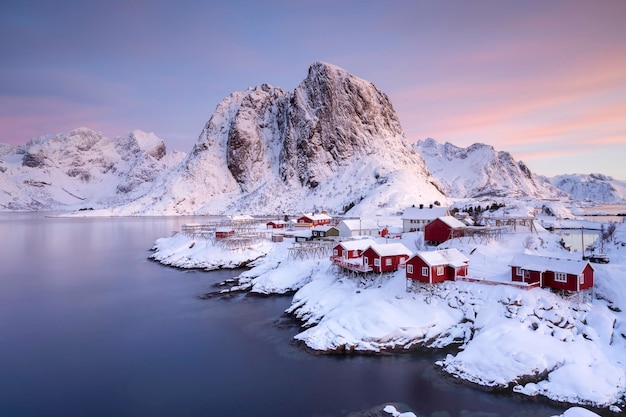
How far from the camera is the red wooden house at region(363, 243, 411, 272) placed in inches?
1484

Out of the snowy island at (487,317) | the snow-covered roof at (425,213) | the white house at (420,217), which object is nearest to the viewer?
the snowy island at (487,317)

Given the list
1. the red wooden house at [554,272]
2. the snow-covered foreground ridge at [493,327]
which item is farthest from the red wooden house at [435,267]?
the red wooden house at [554,272]

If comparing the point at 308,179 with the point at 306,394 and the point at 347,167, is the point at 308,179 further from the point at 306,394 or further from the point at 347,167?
the point at 306,394

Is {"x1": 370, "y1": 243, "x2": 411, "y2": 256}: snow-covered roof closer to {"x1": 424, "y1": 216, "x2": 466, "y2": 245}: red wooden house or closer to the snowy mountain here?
{"x1": 424, "y1": 216, "x2": 466, "y2": 245}: red wooden house

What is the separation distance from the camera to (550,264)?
31.0 m

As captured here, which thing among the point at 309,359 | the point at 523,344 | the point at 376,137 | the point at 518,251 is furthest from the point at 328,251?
the point at 376,137

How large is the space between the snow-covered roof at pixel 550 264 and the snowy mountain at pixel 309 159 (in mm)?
95826

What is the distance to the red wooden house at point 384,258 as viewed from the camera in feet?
124

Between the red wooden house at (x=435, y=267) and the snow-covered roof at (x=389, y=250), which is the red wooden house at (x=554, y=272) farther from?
the snow-covered roof at (x=389, y=250)

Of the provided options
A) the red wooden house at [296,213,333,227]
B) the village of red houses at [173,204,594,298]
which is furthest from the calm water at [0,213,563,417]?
the red wooden house at [296,213,333,227]

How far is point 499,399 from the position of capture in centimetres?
2120

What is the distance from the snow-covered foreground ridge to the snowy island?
0.23ft

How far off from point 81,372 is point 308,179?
464 ft

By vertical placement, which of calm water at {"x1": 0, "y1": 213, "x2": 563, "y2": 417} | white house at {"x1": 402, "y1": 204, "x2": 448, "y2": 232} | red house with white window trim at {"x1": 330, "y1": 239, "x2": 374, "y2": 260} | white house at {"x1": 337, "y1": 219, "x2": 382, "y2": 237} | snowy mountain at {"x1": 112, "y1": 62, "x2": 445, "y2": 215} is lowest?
calm water at {"x1": 0, "y1": 213, "x2": 563, "y2": 417}
